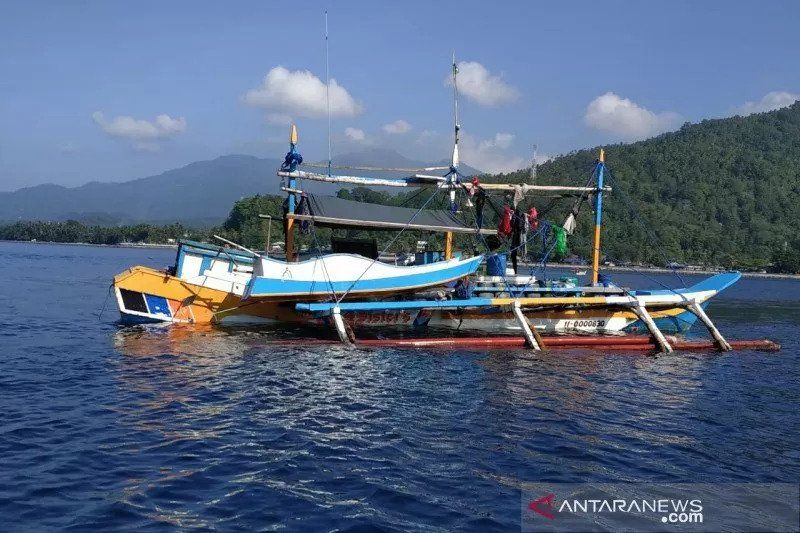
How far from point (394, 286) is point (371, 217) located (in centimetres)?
396

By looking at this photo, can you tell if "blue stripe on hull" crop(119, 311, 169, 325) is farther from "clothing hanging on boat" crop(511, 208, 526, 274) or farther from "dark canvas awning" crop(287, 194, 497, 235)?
"clothing hanging on boat" crop(511, 208, 526, 274)

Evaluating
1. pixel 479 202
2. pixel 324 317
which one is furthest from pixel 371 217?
pixel 479 202

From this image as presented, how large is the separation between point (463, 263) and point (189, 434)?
1628 cm

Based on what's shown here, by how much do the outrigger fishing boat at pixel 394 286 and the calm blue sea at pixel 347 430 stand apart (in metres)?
2.80

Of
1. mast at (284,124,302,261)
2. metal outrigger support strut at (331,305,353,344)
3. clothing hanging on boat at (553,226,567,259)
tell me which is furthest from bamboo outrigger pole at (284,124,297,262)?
clothing hanging on boat at (553,226,567,259)

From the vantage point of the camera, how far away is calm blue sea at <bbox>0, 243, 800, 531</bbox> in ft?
33.1

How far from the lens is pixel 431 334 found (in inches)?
1128

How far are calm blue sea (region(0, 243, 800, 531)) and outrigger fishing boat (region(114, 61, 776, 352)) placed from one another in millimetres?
2796

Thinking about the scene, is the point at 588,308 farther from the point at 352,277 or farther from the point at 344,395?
the point at 344,395

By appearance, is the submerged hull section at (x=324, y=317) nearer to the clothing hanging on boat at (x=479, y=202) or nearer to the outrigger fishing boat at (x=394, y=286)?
the outrigger fishing boat at (x=394, y=286)

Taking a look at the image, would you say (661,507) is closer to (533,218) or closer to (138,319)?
(533,218)

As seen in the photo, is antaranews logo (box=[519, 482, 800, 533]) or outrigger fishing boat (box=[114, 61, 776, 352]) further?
outrigger fishing boat (box=[114, 61, 776, 352])

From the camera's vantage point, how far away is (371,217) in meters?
29.1

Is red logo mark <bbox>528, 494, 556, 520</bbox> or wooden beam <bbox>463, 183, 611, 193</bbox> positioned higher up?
wooden beam <bbox>463, 183, 611, 193</bbox>
